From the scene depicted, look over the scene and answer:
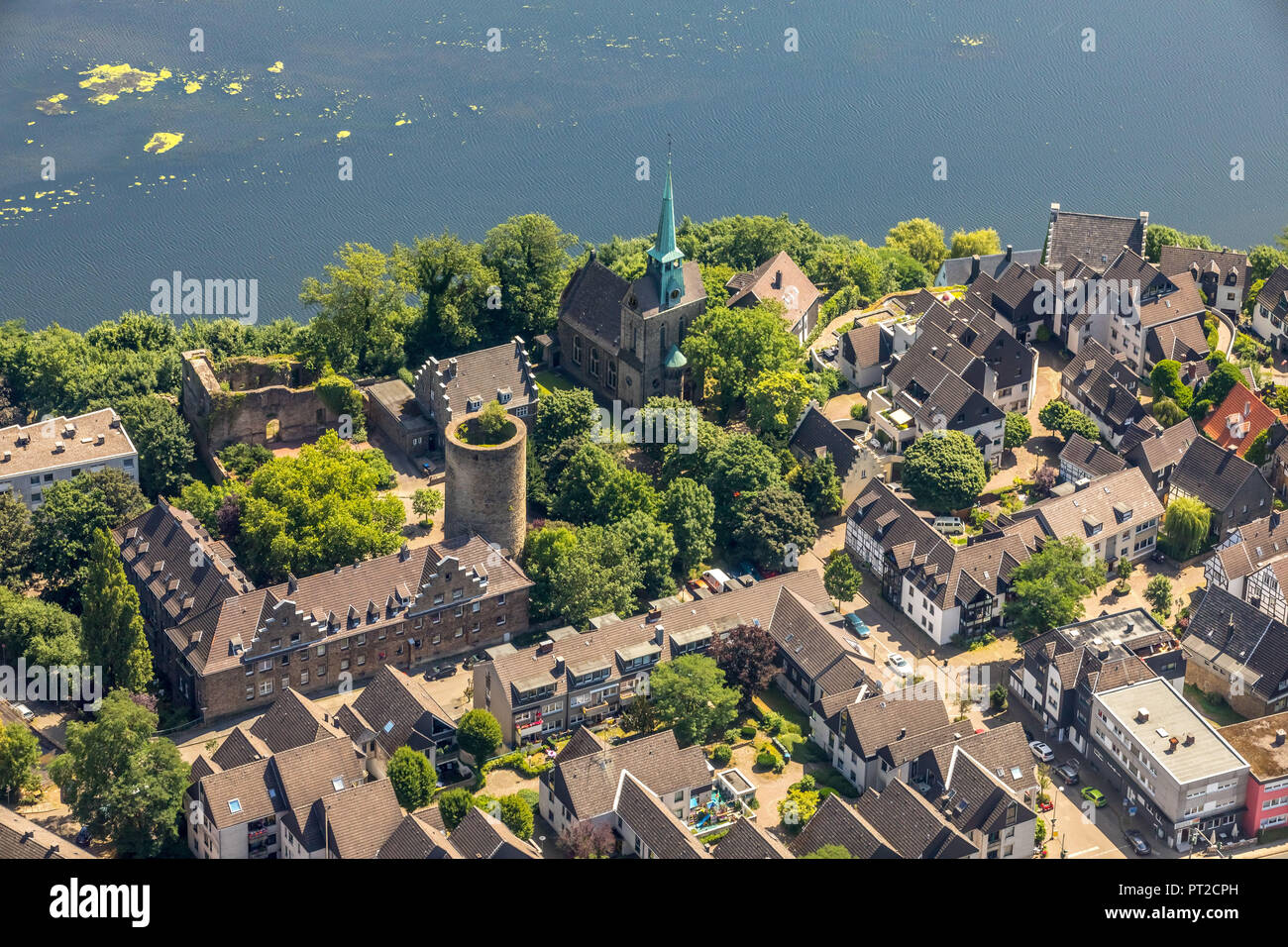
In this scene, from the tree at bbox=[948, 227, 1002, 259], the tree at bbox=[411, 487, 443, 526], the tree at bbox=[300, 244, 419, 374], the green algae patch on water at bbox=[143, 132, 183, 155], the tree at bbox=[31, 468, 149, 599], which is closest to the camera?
the tree at bbox=[31, 468, 149, 599]

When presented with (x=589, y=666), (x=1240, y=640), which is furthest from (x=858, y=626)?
(x=1240, y=640)

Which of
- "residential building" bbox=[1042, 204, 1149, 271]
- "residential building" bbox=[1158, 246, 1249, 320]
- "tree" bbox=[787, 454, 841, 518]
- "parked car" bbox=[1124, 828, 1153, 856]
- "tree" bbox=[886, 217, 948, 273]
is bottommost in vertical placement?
"parked car" bbox=[1124, 828, 1153, 856]

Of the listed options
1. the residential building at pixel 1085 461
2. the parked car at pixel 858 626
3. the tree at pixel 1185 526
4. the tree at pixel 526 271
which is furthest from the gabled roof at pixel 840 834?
the tree at pixel 526 271

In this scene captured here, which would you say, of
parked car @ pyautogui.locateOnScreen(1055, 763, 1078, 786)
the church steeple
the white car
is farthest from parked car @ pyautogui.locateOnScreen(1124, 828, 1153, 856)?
the church steeple

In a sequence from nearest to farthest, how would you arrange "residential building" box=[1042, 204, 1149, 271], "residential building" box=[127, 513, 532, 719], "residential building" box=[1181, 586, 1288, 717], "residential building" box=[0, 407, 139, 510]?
"residential building" box=[127, 513, 532, 719] → "residential building" box=[1181, 586, 1288, 717] → "residential building" box=[0, 407, 139, 510] → "residential building" box=[1042, 204, 1149, 271]

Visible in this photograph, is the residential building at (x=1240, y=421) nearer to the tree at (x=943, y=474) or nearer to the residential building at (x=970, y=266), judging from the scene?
the tree at (x=943, y=474)

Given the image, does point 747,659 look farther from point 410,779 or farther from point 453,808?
point 410,779

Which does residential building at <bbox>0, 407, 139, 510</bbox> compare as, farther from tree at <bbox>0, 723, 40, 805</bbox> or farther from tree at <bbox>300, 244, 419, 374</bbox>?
tree at <bbox>0, 723, 40, 805</bbox>
